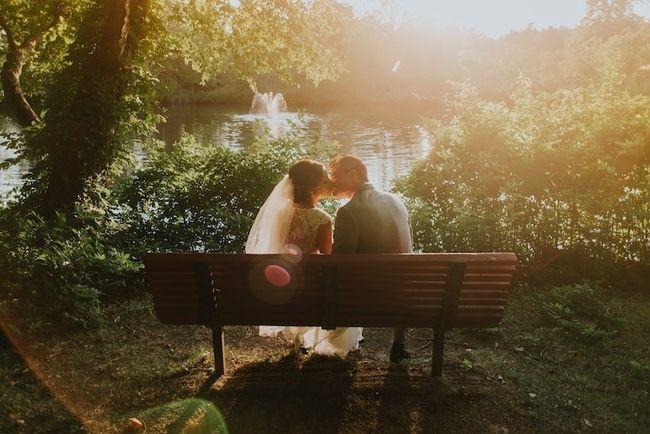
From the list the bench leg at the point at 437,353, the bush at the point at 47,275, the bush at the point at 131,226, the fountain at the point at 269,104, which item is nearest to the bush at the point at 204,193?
the bush at the point at 131,226

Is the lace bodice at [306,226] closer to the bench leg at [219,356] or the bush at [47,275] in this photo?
the bench leg at [219,356]

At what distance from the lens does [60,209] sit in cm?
704

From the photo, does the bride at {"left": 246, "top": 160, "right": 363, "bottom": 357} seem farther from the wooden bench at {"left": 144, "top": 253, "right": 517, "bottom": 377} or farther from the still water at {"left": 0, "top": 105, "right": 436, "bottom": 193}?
the still water at {"left": 0, "top": 105, "right": 436, "bottom": 193}

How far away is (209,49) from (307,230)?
926 cm

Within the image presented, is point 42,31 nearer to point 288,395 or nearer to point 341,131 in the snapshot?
point 288,395

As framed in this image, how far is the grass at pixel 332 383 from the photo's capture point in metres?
3.66

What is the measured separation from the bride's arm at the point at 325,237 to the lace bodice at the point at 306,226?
3cm

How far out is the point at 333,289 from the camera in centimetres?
385

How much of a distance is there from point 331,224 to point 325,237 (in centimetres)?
12

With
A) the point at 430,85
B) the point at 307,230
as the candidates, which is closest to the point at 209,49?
the point at 307,230

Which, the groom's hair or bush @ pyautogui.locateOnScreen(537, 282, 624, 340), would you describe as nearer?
the groom's hair

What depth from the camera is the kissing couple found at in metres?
4.26

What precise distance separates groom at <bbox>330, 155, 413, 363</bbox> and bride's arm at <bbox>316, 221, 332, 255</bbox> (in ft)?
1.03

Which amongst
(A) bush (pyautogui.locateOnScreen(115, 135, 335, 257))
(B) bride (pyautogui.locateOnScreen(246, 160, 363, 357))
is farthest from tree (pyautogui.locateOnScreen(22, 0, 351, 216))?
(B) bride (pyautogui.locateOnScreen(246, 160, 363, 357))
